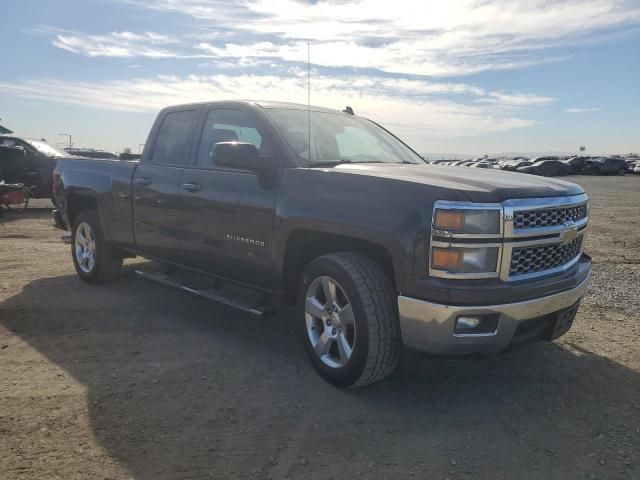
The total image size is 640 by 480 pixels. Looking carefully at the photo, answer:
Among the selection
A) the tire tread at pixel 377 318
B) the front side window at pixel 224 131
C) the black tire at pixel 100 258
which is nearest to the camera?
the tire tread at pixel 377 318

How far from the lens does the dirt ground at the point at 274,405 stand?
2.74 m

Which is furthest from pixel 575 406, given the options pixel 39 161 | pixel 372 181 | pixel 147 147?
pixel 39 161

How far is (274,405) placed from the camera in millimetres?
3355

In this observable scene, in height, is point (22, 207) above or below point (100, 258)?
below

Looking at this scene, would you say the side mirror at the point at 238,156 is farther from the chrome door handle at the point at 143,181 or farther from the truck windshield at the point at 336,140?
the chrome door handle at the point at 143,181

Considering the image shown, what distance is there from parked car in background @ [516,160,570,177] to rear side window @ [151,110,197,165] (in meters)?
40.9

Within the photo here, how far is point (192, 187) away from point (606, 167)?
160 ft

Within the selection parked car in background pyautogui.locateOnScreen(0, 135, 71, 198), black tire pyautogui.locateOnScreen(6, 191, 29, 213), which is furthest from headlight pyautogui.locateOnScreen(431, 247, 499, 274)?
parked car in background pyautogui.locateOnScreen(0, 135, 71, 198)

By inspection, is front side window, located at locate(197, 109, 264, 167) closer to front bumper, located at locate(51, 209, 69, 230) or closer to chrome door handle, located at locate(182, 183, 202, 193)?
chrome door handle, located at locate(182, 183, 202, 193)

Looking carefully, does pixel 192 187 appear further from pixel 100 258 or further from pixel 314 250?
pixel 100 258

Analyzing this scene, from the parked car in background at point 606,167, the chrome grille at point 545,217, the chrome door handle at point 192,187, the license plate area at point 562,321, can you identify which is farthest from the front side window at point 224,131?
the parked car in background at point 606,167

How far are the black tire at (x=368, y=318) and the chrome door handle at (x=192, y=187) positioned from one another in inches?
60.2

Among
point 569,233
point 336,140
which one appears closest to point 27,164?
point 336,140

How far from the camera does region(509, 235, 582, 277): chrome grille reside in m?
3.10
